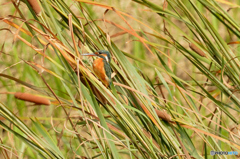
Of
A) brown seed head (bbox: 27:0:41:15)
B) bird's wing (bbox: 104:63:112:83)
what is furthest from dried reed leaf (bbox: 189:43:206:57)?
brown seed head (bbox: 27:0:41:15)

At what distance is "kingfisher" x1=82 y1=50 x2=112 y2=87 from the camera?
103 centimetres

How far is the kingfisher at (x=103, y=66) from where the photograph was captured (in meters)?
1.03

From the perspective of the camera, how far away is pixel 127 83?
107 cm

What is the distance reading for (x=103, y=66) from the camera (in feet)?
3.38

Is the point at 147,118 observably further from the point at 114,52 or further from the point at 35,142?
the point at 35,142

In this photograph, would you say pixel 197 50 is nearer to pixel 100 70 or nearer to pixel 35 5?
pixel 100 70

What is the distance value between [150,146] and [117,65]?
0.37 metres

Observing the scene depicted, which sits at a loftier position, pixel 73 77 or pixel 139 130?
pixel 73 77

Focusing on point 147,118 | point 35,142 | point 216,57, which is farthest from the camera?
point 216,57

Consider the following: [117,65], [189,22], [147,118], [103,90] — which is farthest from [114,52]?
[189,22]

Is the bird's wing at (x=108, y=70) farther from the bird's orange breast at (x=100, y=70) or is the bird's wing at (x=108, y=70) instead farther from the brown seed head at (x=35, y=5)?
the brown seed head at (x=35, y=5)

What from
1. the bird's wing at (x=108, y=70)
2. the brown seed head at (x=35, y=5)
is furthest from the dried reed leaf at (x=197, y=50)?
the brown seed head at (x=35, y=5)

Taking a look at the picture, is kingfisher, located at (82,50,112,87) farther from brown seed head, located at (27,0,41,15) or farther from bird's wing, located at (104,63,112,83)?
brown seed head, located at (27,0,41,15)

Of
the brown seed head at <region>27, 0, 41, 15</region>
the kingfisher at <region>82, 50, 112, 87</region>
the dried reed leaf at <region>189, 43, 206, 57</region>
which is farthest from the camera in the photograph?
the dried reed leaf at <region>189, 43, 206, 57</region>
